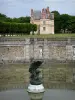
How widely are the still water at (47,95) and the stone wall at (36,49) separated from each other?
19.5 meters

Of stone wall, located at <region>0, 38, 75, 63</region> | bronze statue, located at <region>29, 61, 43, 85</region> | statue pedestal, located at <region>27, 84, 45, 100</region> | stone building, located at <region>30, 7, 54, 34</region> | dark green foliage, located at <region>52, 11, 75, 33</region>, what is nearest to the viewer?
statue pedestal, located at <region>27, 84, 45, 100</region>

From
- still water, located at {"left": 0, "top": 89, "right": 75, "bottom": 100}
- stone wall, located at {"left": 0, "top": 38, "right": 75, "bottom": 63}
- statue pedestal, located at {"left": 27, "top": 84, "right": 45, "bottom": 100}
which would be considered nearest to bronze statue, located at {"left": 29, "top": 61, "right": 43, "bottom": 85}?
statue pedestal, located at {"left": 27, "top": 84, "right": 45, "bottom": 100}

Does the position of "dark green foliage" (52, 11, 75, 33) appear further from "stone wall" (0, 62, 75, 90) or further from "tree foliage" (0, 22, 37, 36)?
"stone wall" (0, 62, 75, 90)

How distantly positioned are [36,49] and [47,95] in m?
21.4

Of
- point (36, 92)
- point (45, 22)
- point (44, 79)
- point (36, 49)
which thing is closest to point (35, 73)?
point (36, 92)

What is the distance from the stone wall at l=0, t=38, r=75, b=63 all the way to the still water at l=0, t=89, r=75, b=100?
19.5m

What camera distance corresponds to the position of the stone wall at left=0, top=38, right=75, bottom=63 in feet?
125

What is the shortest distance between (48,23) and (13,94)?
60229 millimetres

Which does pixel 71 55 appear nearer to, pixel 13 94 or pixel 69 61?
pixel 69 61

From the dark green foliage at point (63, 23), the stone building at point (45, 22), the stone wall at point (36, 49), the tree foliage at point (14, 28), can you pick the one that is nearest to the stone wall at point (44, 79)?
the stone wall at point (36, 49)

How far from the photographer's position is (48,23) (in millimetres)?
77375

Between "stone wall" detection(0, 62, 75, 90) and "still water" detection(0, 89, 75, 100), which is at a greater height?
"still water" detection(0, 89, 75, 100)

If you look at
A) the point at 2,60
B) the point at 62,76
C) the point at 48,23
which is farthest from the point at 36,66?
the point at 48,23

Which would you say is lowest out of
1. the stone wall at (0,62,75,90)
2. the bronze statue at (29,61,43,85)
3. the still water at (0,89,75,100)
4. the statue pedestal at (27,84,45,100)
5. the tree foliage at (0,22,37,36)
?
the stone wall at (0,62,75,90)
